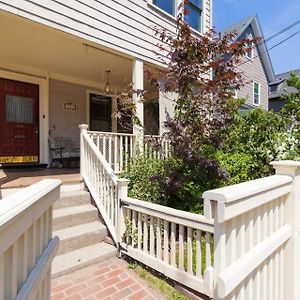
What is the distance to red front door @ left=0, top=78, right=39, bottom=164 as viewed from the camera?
21.0 ft

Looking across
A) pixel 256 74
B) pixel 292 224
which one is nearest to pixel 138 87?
pixel 292 224

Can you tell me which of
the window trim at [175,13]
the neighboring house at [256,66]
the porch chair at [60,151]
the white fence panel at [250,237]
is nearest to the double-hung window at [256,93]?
the neighboring house at [256,66]

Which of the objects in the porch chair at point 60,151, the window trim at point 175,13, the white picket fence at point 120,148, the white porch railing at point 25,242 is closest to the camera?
the white porch railing at point 25,242

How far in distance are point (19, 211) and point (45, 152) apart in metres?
6.39

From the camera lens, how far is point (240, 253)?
1565mm

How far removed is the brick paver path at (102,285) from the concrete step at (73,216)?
0.73 meters

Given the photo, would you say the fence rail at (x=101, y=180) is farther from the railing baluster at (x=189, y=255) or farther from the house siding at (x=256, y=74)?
the house siding at (x=256, y=74)

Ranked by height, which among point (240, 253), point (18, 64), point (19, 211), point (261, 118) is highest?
point (18, 64)

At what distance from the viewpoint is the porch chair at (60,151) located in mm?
7055

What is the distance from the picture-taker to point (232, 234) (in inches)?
58.2

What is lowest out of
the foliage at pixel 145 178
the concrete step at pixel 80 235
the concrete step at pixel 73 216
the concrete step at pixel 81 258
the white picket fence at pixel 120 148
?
the concrete step at pixel 81 258

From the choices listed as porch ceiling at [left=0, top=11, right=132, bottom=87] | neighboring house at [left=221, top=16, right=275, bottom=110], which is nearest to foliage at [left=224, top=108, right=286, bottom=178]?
porch ceiling at [left=0, top=11, right=132, bottom=87]

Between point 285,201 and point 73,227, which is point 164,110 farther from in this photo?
point 285,201

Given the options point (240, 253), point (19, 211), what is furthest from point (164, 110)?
point (19, 211)
